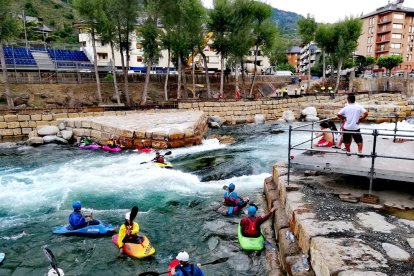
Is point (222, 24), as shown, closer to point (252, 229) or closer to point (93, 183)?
point (93, 183)

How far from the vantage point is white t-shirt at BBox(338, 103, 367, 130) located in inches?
283

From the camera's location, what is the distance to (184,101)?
26.2 m

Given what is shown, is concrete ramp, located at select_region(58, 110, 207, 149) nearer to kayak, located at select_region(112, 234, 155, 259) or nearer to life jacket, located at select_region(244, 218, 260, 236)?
kayak, located at select_region(112, 234, 155, 259)

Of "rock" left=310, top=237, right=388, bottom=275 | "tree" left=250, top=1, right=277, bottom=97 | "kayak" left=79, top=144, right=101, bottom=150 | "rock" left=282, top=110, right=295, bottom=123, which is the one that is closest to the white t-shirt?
"rock" left=310, top=237, right=388, bottom=275

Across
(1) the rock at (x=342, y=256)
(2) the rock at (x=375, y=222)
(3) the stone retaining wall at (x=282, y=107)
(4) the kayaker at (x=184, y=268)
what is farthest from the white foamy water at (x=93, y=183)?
(3) the stone retaining wall at (x=282, y=107)

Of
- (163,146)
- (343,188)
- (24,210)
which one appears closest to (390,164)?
A: (343,188)

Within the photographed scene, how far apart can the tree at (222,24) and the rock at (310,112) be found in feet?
30.9

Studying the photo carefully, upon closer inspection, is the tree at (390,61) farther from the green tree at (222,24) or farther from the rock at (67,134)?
the rock at (67,134)

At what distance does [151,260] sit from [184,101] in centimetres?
2041

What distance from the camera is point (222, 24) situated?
29.9 meters

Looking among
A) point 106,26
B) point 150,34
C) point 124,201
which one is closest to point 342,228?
point 124,201

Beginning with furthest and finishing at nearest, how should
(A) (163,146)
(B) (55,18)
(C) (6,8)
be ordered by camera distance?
1. (B) (55,18)
2. (C) (6,8)
3. (A) (163,146)

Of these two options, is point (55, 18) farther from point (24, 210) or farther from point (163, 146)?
point (24, 210)

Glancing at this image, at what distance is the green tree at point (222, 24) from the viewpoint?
29047 mm
